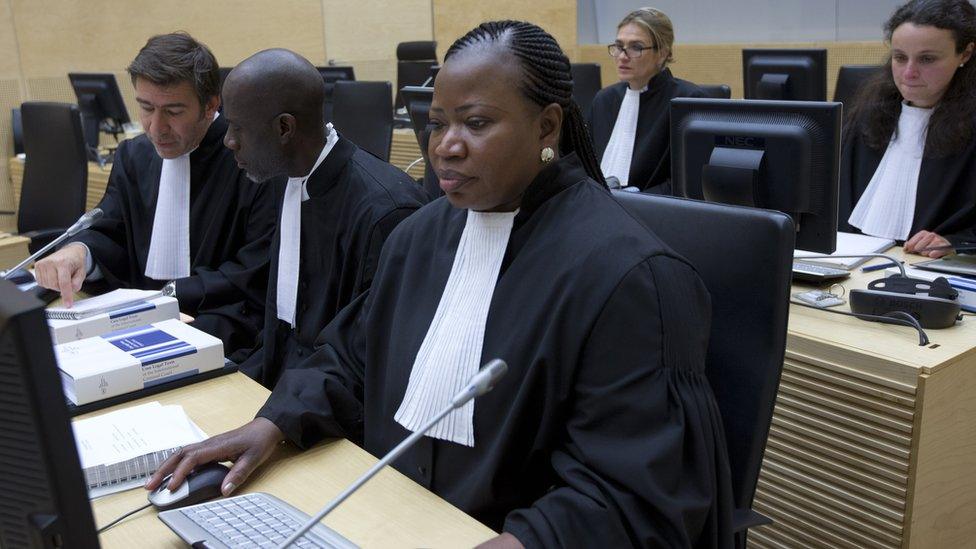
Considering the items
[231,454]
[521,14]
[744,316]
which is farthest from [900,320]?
[521,14]

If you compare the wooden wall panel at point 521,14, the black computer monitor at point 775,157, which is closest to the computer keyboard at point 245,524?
the black computer monitor at point 775,157

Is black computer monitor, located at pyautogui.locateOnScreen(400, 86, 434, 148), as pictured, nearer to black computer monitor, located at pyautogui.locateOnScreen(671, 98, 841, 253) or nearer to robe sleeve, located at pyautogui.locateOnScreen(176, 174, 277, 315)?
robe sleeve, located at pyautogui.locateOnScreen(176, 174, 277, 315)

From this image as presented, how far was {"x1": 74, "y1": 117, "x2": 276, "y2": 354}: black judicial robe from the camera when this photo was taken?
2.41 metres

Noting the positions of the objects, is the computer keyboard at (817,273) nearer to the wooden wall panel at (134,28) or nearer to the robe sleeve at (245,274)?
the robe sleeve at (245,274)

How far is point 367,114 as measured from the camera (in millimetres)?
4652

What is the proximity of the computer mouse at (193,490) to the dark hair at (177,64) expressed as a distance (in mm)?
1415

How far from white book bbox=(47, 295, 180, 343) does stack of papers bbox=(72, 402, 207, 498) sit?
14.9 inches

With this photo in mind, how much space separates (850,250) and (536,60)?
163cm

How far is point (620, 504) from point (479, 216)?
504 millimetres

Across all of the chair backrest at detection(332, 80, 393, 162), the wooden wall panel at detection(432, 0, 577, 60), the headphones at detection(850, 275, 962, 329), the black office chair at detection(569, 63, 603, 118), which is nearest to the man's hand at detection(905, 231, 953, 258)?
the headphones at detection(850, 275, 962, 329)

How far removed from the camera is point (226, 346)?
2369 millimetres

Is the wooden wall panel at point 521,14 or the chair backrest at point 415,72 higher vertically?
the wooden wall panel at point 521,14

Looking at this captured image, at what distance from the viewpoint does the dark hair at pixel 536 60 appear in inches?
51.9

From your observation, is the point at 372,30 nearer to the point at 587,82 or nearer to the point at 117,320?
the point at 587,82
